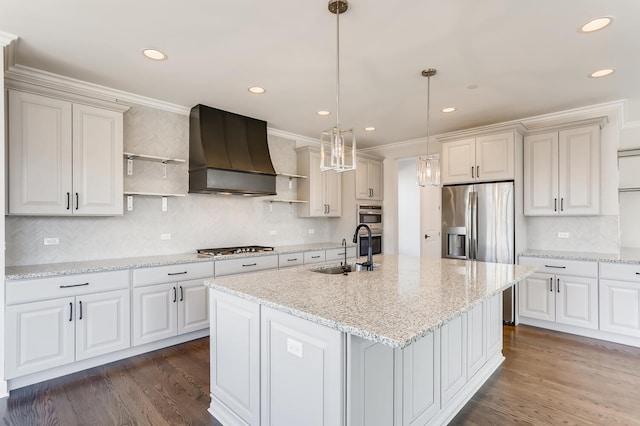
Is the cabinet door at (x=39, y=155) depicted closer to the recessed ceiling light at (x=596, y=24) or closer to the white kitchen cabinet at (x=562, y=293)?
the recessed ceiling light at (x=596, y=24)

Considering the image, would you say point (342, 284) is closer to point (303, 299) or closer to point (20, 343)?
point (303, 299)

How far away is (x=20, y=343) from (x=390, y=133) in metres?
4.79

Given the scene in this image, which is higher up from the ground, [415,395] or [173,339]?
[415,395]

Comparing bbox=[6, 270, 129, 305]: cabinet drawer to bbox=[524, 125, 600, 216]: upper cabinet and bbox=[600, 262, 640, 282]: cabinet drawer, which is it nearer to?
bbox=[524, 125, 600, 216]: upper cabinet

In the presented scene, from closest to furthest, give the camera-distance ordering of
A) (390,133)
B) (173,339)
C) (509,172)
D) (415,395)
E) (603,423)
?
(415,395) < (603,423) < (173,339) < (509,172) < (390,133)

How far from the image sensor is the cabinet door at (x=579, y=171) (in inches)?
148

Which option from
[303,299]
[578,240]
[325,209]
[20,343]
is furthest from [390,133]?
[20,343]

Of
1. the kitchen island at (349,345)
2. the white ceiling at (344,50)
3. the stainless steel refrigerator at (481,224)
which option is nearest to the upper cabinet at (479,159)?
the stainless steel refrigerator at (481,224)

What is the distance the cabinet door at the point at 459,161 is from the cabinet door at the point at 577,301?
1.58 m

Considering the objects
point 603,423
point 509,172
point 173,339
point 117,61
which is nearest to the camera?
point 603,423

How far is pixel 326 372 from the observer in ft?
4.95

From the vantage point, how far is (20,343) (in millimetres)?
2521

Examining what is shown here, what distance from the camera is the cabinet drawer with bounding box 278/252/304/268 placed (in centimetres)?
425

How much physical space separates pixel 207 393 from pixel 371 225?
12.5ft
